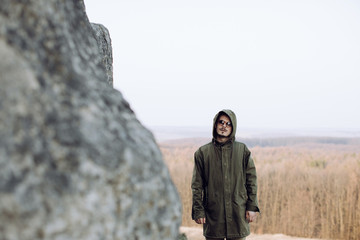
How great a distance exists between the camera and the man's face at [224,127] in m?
2.92

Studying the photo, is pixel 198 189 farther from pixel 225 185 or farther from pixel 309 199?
pixel 309 199

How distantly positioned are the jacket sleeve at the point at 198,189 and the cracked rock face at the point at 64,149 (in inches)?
76.4

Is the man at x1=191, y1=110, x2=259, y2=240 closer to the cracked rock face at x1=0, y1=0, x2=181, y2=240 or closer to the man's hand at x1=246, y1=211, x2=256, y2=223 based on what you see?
the man's hand at x1=246, y1=211, x2=256, y2=223

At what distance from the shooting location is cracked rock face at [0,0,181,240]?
2.51 ft

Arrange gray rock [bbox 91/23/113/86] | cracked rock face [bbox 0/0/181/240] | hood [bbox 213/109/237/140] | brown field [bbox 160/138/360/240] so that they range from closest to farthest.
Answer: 1. cracked rock face [bbox 0/0/181/240]
2. gray rock [bbox 91/23/113/86]
3. hood [bbox 213/109/237/140]
4. brown field [bbox 160/138/360/240]

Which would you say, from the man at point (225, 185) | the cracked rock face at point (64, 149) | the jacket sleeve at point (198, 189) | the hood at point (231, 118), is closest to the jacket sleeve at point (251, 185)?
the man at point (225, 185)

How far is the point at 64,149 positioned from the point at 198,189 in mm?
2230

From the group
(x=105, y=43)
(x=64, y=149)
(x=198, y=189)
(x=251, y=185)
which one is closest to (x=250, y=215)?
(x=251, y=185)

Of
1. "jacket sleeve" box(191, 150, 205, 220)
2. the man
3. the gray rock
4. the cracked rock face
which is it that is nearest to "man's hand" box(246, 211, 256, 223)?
the man

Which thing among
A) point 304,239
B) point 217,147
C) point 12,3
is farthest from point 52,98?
point 304,239

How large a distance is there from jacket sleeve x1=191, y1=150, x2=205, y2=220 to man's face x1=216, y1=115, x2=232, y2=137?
0.23m

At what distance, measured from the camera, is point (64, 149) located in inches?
32.5

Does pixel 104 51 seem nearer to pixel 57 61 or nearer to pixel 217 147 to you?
pixel 217 147

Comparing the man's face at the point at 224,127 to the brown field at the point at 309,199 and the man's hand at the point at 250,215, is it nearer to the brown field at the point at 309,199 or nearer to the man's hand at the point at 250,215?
the man's hand at the point at 250,215
